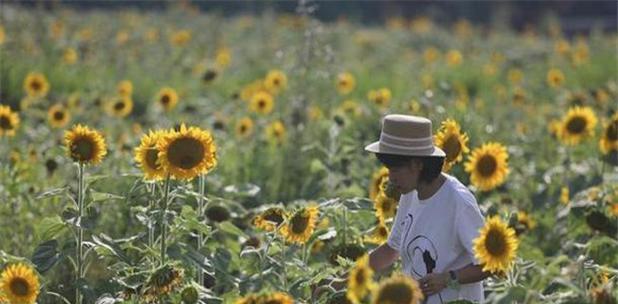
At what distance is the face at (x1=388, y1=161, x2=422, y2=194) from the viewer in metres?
3.76

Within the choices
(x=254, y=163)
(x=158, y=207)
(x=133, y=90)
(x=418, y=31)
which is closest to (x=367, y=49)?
(x=418, y=31)

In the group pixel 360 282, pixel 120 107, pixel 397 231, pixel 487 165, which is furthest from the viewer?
pixel 120 107

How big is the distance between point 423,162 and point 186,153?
2.45ft

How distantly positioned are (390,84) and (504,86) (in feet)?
3.81

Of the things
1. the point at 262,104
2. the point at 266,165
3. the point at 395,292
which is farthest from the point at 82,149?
the point at 262,104

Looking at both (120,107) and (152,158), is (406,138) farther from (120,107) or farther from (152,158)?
(120,107)

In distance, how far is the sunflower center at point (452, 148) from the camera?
4473 mm

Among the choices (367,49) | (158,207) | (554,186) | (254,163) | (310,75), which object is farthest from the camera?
(367,49)

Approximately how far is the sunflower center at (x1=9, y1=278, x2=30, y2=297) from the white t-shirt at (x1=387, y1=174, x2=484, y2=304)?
1.12 m

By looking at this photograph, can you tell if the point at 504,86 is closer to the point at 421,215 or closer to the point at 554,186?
the point at 554,186

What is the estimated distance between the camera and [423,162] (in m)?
3.77

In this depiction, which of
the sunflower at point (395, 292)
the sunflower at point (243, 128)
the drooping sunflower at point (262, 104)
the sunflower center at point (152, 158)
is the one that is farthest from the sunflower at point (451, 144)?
the drooping sunflower at point (262, 104)

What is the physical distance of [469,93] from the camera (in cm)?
1159

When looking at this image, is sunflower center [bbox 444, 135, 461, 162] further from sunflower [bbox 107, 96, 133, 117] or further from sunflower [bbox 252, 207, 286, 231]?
sunflower [bbox 107, 96, 133, 117]
